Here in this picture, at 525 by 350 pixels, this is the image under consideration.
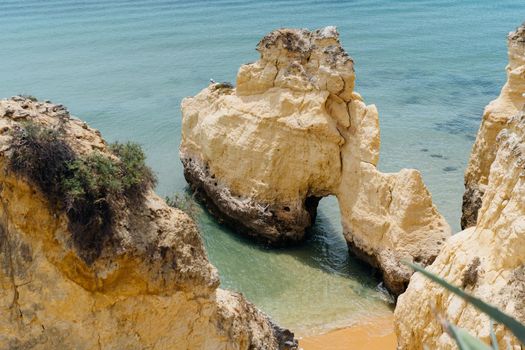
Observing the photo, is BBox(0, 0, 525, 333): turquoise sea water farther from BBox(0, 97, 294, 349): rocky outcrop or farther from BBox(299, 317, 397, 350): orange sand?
BBox(0, 97, 294, 349): rocky outcrop

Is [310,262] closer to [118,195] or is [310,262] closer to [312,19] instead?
[118,195]

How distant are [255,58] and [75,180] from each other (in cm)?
2787

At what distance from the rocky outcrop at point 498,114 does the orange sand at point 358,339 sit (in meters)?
3.91

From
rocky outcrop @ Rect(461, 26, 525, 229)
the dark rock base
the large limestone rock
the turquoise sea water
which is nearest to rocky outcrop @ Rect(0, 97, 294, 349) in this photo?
the turquoise sea water

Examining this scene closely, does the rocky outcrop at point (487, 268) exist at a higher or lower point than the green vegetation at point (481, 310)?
lower

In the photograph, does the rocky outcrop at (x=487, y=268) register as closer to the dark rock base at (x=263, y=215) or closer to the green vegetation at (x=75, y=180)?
the green vegetation at (x=75, y=180)

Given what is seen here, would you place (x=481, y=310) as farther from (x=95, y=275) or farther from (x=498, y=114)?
(x=498, y=114)

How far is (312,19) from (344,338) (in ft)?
114

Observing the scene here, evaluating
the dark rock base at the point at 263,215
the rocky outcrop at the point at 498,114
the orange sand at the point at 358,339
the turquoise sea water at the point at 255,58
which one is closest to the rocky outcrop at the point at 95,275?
the orange sand at the point at 358,339

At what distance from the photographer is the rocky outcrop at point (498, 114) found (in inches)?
546

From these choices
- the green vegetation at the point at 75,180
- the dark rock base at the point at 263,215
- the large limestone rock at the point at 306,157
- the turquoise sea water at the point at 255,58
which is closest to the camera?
the green vegetation at the point at 75,180

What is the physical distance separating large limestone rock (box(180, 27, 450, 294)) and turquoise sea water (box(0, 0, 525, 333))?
92 cm

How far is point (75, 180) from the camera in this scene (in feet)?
23.0

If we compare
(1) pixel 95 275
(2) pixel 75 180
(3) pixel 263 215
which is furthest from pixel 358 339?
(2) pixel 75 180
